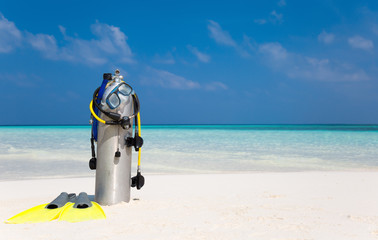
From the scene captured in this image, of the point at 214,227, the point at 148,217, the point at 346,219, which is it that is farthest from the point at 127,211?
the point at 346,219

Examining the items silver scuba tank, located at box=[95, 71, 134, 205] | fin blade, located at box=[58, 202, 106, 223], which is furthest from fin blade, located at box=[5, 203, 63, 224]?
silver scuba tank, located at box=[95, 71, 134, 205]

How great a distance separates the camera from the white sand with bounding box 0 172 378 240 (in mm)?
2719

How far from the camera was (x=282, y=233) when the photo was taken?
8.91 feet

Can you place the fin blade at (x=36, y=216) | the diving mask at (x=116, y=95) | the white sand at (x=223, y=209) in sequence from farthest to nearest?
the diving mask at (x=116, y=95)
the fin blade at (x=36, y=216)
the white sand at (x=223, y=209)

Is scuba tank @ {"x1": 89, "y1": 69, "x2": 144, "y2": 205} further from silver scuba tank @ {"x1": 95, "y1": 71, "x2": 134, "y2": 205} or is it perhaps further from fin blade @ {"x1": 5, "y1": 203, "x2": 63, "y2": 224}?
fin blade @ {"x1": 5, "y1": 203, "x2": 63, "y2": 224}

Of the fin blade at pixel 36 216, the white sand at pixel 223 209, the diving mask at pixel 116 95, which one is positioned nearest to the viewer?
the white sand at pixel 223 209

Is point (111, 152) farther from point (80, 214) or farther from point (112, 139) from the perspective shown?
point (80, 214)

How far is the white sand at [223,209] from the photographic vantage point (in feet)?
8.92

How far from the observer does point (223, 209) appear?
141 inches

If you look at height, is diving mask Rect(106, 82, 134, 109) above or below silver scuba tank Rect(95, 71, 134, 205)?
above

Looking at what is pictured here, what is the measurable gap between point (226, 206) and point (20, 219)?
2034 mm

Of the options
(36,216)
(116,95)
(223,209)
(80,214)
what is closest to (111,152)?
(116,95)

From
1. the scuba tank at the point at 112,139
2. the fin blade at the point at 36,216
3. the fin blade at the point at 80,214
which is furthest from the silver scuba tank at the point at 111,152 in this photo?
the fin blade at the point at 36,216

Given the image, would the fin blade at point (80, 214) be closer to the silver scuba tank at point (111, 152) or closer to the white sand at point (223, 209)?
the white sand at point (223, 209)
